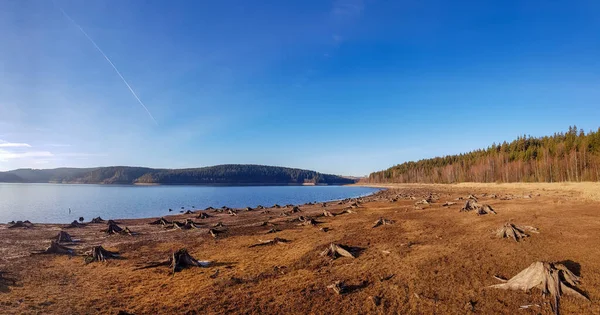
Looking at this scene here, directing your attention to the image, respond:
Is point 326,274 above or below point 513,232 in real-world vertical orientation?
below

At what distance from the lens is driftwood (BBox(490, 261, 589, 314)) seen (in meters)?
9.82

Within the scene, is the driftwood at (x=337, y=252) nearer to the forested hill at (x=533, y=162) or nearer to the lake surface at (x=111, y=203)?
the lake surface at (x=111, y=203)

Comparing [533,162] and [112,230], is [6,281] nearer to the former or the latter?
[112,230]

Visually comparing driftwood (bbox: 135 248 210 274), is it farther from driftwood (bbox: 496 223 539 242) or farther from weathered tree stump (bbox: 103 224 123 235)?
driftwood (bbox: 496 223 539 242)

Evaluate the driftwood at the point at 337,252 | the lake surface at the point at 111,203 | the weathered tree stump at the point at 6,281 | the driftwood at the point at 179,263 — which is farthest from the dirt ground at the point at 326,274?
the lake surface at the point at 111,203

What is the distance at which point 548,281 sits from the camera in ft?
33.3

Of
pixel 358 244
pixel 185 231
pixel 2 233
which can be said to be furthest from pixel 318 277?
pixel 2 233

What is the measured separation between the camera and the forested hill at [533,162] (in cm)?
7550

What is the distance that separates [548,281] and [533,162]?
108m

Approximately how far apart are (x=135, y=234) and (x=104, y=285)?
16621 mm

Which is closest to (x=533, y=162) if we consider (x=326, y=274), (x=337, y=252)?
(x=337, y=252)

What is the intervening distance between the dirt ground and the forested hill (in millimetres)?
71416

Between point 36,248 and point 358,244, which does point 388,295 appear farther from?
point 36,248

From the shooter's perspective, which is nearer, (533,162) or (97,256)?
(97,256)
